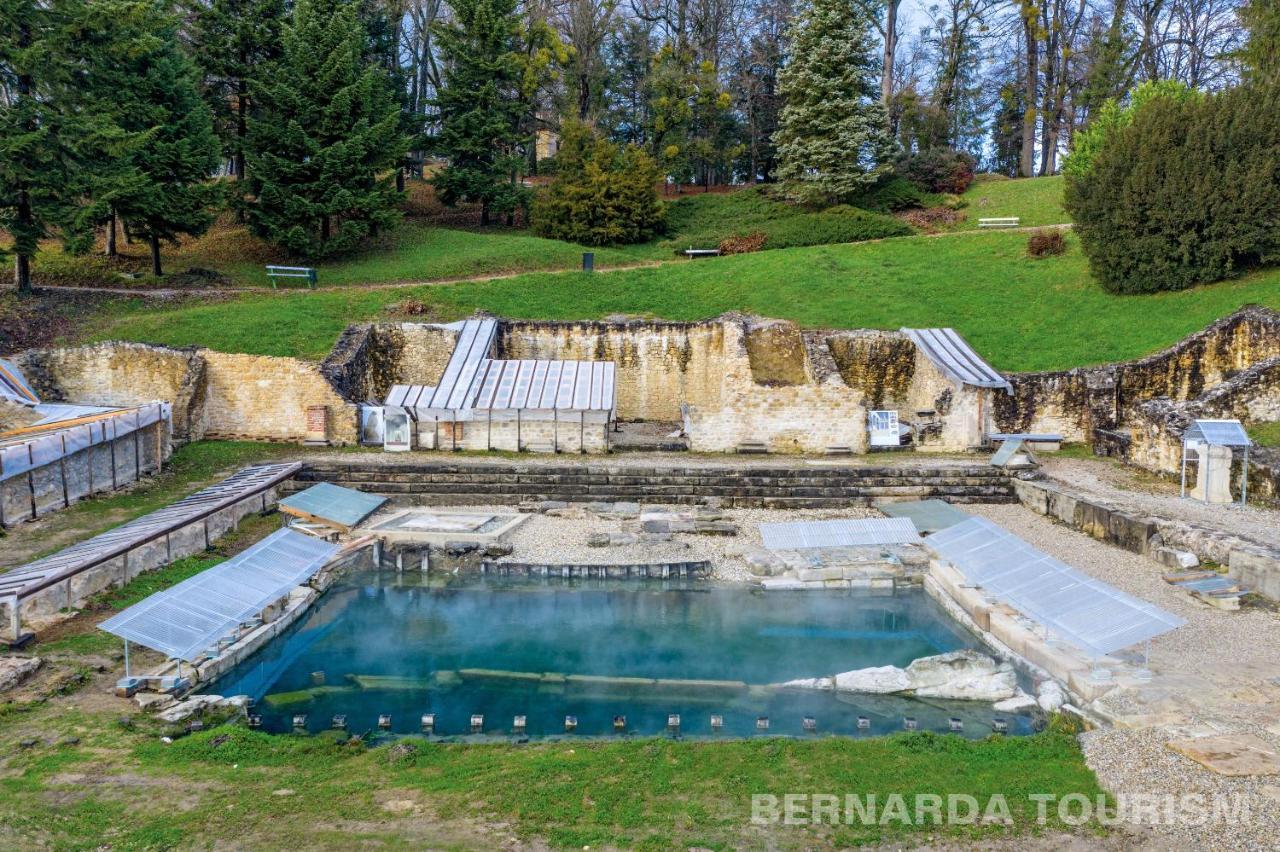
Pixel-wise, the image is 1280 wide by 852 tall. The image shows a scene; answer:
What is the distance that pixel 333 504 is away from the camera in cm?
1492

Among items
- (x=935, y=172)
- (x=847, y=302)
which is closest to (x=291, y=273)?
(x=847, y=302)

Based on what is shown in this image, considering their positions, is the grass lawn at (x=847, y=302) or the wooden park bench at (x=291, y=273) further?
the wooden park bench at (x=291, y=273)

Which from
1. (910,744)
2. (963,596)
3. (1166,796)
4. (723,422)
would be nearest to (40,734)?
(910,744)

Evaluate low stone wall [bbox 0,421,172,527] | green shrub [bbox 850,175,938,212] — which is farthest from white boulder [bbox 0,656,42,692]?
green shrub [bbox 850,175,938,212]

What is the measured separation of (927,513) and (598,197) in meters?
22.1

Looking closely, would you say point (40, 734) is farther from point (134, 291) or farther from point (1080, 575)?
point (134, 291)

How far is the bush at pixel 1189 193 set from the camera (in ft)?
71.8

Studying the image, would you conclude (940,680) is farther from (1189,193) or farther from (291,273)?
(291,273)

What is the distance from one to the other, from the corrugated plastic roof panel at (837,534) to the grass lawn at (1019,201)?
937 inches

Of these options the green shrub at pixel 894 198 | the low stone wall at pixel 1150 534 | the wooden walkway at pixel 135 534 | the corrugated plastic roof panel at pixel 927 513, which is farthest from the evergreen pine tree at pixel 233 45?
the low stone wall at pixel 1150 534

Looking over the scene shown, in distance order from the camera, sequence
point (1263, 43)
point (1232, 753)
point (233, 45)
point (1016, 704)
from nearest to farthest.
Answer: point (1232, 753) → point (1016, 704) → point (1263, 43) → point (233, 45)

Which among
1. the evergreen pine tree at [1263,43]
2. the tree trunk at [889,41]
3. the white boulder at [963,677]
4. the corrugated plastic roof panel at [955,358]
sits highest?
the tree trunk at [889,41]

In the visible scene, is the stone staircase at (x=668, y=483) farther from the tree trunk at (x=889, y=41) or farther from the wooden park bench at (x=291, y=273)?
the tree trunk at (x=889, y=41)

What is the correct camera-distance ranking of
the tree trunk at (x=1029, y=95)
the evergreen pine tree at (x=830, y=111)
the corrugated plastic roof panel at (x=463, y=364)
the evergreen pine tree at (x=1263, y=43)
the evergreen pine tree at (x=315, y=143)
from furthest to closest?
the tree trunk at (x=1029, y=95) → the evergreen pine tree at (x=830, y=111) → the evergreen pine tree at (x=315, y=143) → the evergreen pine tree at (x=1263, y=43) → the corrugated plastic roof panel at (x=463, y=364)
